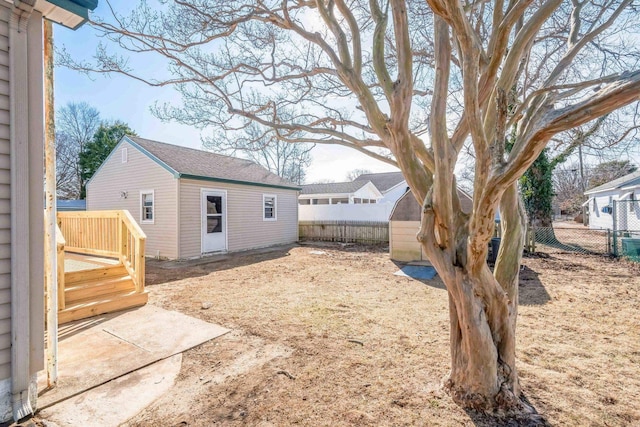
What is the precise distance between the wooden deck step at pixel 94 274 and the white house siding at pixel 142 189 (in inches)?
152

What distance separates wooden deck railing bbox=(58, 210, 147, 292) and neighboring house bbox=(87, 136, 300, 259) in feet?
8.16

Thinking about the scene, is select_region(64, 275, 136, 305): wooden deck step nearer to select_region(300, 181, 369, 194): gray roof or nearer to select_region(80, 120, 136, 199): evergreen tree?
select_region(300, 181, 369, 194): gray roof

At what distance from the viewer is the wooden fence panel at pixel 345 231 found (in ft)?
42.5

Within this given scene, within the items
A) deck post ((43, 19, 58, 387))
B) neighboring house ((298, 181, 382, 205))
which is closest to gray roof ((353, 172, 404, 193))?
neighboring house ((298, 181, 382, 205))

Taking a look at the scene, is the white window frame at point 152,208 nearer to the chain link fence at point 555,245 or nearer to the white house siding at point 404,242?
the white house siding at point 404,242

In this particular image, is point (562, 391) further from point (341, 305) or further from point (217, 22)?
point (217, 22)

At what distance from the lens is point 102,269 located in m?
5.12

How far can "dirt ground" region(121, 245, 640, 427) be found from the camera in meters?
2.26

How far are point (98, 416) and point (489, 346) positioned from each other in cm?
296

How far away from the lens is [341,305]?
4887 mm

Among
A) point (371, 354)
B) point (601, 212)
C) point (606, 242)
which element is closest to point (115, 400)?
point (371, 354)

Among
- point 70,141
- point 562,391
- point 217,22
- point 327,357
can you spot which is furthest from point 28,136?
point 70,141

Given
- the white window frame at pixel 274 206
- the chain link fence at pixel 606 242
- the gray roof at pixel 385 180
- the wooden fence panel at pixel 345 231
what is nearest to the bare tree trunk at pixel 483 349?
the chain link fence at pixel 606 242

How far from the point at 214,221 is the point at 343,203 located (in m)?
11.3
